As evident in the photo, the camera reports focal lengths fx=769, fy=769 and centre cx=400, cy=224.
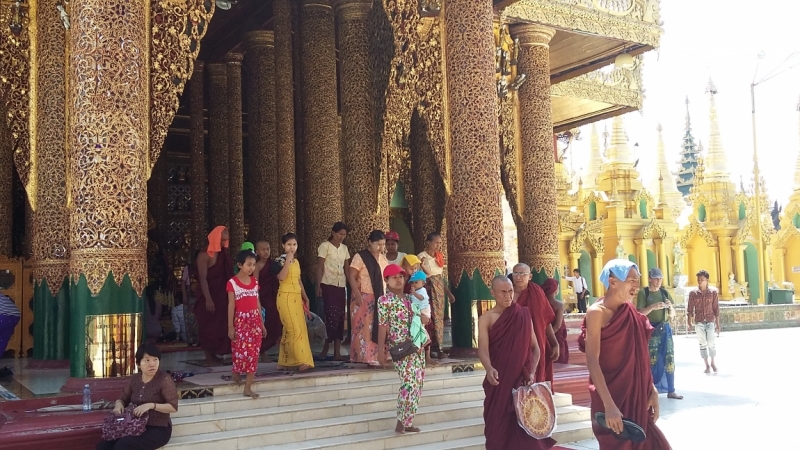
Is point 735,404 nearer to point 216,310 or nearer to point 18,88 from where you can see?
point 216,310

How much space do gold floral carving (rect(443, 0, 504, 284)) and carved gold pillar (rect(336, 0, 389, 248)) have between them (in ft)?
10.2

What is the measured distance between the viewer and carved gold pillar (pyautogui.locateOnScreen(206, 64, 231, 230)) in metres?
14.1

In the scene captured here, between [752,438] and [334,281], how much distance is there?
4.33 meters

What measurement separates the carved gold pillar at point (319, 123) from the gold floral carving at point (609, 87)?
16.5 feet

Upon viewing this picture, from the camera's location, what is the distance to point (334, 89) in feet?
39.7

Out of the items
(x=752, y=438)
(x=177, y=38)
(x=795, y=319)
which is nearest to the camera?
(x=752, y=438)

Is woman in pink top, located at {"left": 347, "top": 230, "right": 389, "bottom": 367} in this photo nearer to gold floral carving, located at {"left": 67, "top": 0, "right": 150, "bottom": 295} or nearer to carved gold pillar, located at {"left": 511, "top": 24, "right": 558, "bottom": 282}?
gold floral carving, located at {"left": 67, "top": 0, "right": 150, "bottom": 295}

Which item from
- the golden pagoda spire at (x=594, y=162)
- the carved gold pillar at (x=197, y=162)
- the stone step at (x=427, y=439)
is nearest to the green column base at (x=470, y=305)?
the stone step at (x=427, y=439)

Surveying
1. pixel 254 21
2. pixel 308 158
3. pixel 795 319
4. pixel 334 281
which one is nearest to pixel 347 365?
pixel 334 281

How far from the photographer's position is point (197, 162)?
46.3 ft

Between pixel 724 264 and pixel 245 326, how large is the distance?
987 inches

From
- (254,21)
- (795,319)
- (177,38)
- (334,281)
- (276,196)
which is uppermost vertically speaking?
(254,21)

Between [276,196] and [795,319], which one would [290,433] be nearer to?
[276,196]

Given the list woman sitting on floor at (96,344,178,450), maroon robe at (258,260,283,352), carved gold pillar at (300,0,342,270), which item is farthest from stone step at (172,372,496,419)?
carved gold pillar at (300,0,342,270)
